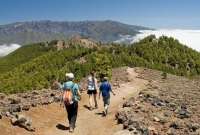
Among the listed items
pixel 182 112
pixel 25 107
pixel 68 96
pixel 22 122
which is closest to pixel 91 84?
pixel 25 107

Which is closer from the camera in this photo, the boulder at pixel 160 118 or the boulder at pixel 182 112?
the boulder at pixel 160 118

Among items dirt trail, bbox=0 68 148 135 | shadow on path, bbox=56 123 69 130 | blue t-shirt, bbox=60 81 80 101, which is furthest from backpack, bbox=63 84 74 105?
shadow on path, bbox=56 123 69 130

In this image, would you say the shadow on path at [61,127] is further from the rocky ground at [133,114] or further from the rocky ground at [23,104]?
the rocky ground at [23,104]

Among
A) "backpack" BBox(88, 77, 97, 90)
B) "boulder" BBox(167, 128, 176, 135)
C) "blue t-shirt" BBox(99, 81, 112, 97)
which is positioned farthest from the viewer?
"backpack" BBox(88, 77, 97, 90)

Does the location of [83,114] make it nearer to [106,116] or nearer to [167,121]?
[106,116]

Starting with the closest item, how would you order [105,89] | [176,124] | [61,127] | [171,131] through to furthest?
1. [171,131]
2. [176,124]
3. [61,127]
4. [105,89]

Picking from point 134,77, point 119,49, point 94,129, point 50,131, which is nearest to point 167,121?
point 94,129

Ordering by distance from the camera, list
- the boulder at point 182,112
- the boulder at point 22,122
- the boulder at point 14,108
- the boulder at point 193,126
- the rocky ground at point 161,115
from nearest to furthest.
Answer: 1. the boulder at point 193,126
2. the rocky ground at point 161,115
3. the boulder at point 22,122
4. the boulder at point 182,112
5. the boulder at point 14,108

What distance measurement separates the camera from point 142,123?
26.0 meters

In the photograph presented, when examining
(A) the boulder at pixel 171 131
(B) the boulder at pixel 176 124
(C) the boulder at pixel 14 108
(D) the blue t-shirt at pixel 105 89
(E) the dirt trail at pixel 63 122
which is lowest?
(E) the dirt trail at pixel 63 122

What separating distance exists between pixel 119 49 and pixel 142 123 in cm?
8439

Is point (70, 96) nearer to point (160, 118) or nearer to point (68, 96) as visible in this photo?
point (68, 96)

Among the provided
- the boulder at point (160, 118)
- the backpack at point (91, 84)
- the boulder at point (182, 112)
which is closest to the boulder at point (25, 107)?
the backpack at point (91, 84)

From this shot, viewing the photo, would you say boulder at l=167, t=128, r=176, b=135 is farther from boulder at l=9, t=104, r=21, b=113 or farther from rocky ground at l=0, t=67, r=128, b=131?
boulder at l=9, t=104, r=21, b=113
